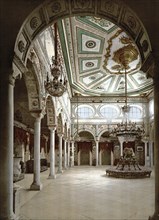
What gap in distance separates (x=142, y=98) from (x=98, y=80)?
8.11 meters

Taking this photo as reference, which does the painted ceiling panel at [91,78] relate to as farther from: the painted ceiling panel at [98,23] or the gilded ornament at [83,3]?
the gilded ornament at [83,3]

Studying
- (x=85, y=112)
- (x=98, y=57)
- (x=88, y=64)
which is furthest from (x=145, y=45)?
(x=85, y=112)

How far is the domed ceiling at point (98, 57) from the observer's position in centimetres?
1363

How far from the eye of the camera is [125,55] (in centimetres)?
1828

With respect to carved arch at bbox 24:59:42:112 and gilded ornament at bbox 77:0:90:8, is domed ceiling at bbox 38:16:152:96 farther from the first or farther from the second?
gilded ornament at bbox 77:0:90:8

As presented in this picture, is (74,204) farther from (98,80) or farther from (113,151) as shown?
(113,151)

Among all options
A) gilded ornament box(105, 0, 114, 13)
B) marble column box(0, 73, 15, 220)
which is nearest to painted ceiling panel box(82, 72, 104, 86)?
gilded ornament box(105, 0, 114, 13)

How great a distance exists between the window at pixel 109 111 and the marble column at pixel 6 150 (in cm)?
2613

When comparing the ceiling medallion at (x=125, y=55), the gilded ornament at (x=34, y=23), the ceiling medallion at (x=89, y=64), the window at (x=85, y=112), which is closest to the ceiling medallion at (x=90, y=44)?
the ceiling medallion at (x=125, y=55)

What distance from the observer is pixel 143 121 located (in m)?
30.9

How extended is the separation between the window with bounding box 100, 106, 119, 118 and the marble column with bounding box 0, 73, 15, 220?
→ 26130 mm

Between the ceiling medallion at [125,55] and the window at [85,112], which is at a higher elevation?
the ceiling medallion at [125,55]

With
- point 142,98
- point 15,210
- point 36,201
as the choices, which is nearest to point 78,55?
point 36,201

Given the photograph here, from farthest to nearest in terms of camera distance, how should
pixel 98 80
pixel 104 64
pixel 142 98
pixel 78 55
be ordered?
1. pixel 142 98
2. pixel 98 80
3. pixel 104 64
4. pixel 78 55
